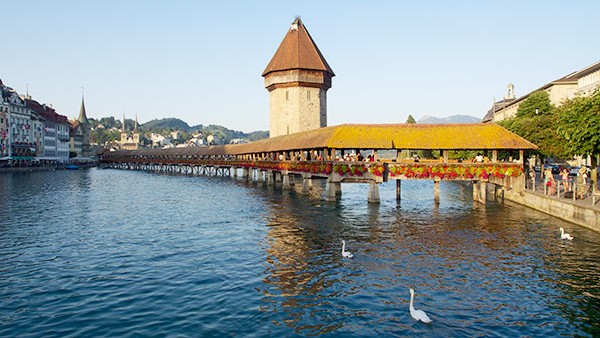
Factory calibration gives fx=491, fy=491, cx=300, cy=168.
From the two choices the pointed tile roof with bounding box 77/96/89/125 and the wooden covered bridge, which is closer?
the wooden covered bridge

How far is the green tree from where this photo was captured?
88.2 feet

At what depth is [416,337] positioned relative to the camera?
Result: 35.9 ft

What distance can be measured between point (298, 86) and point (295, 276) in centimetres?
5818

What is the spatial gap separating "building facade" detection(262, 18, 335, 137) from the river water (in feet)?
146

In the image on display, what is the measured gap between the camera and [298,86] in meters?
71.9

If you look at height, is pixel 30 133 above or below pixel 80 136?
below

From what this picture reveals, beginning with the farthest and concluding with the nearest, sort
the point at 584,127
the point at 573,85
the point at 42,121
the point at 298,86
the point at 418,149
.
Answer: the point at 42,121 < the point at 573,85 < the point at 298,86 < the point at 418,149 < the point at 584,127

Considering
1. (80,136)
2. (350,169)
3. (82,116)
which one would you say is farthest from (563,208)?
(82,116)

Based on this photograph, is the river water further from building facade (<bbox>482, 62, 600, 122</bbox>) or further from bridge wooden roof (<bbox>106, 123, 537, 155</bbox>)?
building facade (<bbox>482, 62, 600, 122</bbox>)

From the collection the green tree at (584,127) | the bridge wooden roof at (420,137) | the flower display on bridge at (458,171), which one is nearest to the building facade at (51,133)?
the bridge wooden roof at (420,137)

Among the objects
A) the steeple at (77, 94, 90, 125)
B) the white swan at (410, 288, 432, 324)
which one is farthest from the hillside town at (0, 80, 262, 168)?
the white swan at (410, 288, 432, 324)

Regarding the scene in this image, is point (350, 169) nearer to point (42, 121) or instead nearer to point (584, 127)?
point (584, 127)

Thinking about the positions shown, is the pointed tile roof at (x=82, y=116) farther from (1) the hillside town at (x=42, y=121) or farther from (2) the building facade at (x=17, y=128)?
(2) the building facade at (x=17, y=128)

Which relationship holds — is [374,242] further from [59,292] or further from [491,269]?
[59,292]
